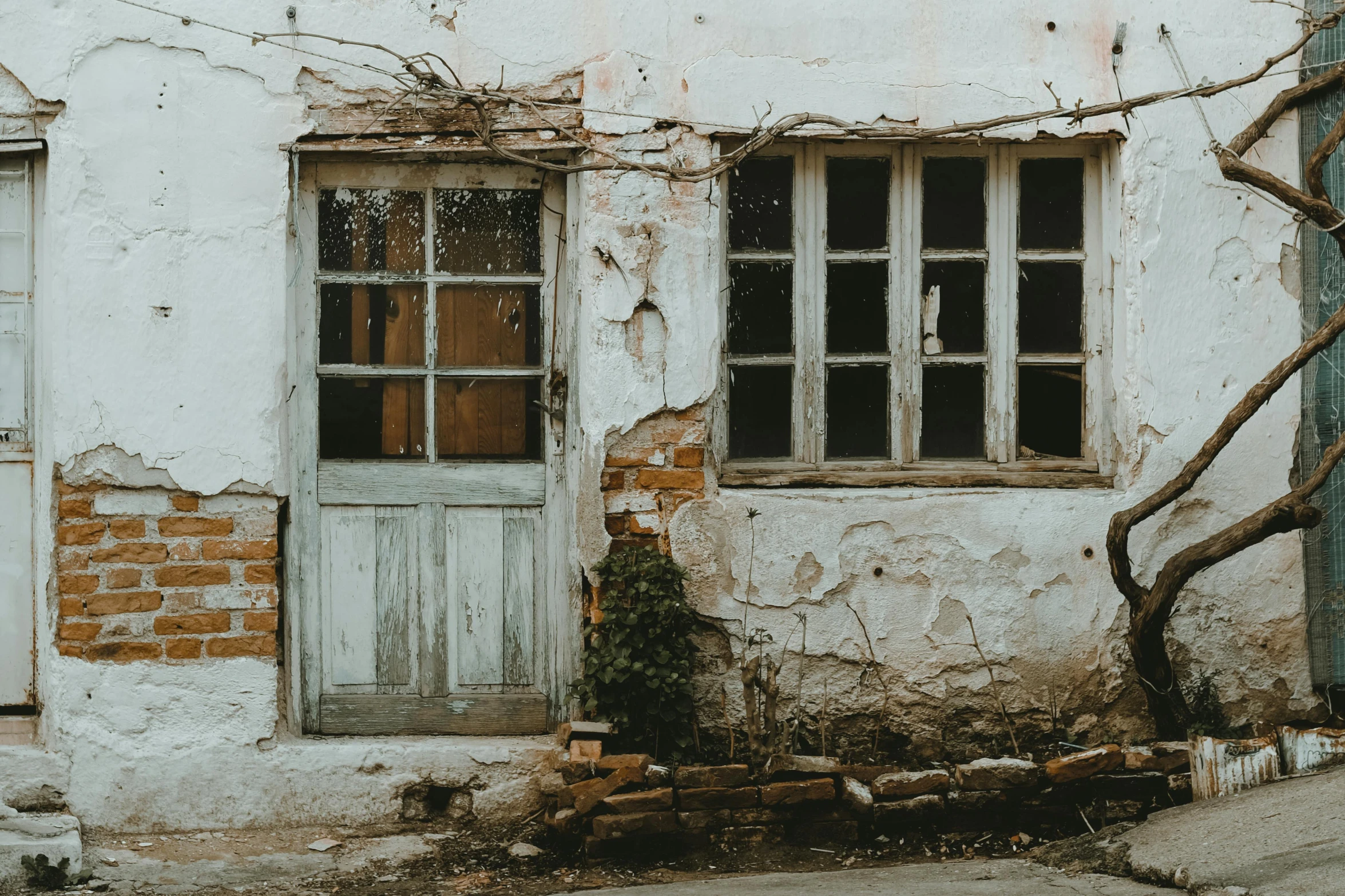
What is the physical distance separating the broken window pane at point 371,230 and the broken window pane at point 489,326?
180 millimetres

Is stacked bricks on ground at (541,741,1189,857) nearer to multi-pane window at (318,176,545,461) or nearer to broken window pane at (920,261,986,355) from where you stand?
multi-pane window at (318,176,545,461)

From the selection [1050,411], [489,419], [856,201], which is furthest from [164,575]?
[1050,411]

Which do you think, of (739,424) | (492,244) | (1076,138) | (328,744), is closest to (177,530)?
(328,744)

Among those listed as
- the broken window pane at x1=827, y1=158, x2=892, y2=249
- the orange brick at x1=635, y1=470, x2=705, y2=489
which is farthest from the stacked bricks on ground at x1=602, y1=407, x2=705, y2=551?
the broken window pane at x1=827, y1=158, x2=892, y2=249

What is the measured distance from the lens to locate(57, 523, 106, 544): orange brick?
4.23m

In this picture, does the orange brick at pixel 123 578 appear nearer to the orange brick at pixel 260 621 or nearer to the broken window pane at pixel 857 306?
the orange brick at pixel 260 621

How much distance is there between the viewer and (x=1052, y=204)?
181 inches

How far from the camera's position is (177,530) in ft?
14.0

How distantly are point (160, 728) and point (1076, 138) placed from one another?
12.1 ft

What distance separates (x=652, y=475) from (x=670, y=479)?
62mm

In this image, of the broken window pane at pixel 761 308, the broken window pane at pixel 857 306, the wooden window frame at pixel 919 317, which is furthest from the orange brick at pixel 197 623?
the broken window pane at pixel 857 306

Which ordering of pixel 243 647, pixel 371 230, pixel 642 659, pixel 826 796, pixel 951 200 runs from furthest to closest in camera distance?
pixel 951 200 → pixel 371 230 → pixel 243 647 → pixel 642 659 → pixel 826 796

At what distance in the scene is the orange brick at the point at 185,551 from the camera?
4.28m

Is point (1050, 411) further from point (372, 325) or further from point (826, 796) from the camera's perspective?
point (372, 325)
